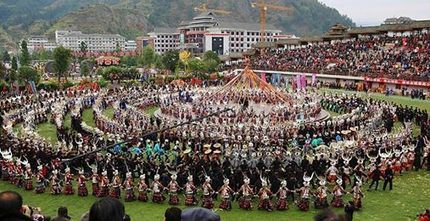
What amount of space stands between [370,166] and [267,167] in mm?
3822

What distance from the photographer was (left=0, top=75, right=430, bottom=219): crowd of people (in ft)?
48.2

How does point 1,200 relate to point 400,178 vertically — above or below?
above

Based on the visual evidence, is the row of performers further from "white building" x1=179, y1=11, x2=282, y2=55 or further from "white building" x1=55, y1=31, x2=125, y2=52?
"white building" x1=55, y1=31, x2=125, y2=52

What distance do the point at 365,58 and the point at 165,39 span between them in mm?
82173

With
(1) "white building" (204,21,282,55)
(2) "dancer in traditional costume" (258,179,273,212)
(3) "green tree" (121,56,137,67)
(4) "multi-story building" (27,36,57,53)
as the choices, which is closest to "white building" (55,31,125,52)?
(4) "multi-story building" (27,36,57,53)

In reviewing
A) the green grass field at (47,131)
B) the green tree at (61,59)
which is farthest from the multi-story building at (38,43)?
the green grass field at (47,131)

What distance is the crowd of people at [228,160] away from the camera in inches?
578

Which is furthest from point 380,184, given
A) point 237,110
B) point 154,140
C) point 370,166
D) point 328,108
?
point 328,108

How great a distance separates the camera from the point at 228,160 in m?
16.8

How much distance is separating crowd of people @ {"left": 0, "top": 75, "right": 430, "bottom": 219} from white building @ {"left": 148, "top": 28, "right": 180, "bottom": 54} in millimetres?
99796

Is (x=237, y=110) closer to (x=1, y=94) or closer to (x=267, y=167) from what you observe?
(x=267, y=167)

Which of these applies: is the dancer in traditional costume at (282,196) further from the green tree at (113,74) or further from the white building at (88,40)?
the white building at (88,40)

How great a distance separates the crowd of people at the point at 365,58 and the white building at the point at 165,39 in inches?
2467

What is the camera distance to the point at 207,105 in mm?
30344
